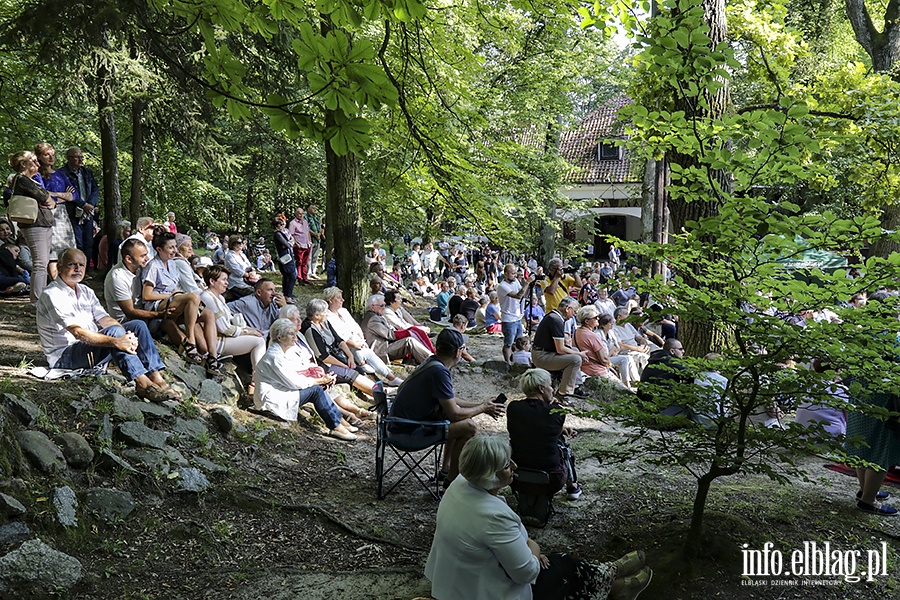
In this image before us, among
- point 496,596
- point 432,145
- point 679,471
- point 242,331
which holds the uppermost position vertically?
point 432,145

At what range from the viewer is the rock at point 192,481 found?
5.06 meters

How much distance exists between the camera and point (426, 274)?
2331 cm

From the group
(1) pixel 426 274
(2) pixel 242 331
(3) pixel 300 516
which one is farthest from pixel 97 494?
(1) pixel 426 274

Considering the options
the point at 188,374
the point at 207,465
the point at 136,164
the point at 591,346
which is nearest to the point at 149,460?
the point at 207,465

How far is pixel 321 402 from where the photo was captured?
7.38m

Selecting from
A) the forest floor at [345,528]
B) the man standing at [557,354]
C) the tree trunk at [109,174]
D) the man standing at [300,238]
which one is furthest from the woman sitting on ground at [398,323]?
the man standing at [300,238]

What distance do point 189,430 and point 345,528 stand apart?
1.83 m

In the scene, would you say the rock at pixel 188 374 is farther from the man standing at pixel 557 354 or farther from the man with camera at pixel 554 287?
the man with camera at pixel 554 287

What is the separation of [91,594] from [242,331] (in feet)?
14.7

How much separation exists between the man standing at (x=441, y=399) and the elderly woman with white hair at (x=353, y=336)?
3216 millimetres

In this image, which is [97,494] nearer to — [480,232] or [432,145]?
[432,145]

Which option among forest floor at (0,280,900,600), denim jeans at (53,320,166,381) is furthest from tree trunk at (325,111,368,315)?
denim jeans at (53,320,166,381)

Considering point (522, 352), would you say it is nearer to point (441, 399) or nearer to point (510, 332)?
point (510, 332)

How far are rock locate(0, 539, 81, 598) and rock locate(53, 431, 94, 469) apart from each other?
938mm
